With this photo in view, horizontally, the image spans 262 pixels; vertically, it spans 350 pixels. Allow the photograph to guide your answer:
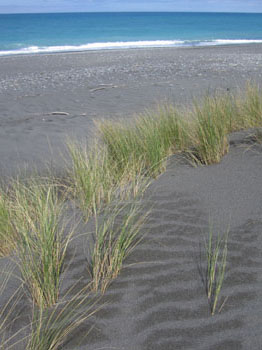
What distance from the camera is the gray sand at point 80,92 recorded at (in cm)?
586

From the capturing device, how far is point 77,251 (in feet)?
8.04

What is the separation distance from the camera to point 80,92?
964cm

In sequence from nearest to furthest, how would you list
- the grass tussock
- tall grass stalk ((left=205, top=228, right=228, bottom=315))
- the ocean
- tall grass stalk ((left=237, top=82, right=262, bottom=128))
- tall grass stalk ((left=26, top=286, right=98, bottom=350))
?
1. tall grass stalk ((left=26, top=286, right=98, bottom=350))
2. tall grass stalk ((left=205, top=228, right=228, bottom=315))
3. the grass tussock
4. tall grass stalk ((left=237, top=82, right=262, bottom=128))
5. the ocean

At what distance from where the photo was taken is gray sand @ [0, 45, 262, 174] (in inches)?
231

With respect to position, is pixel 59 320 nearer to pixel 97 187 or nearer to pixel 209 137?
pixel 97 187

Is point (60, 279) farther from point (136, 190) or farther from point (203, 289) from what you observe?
point (136, 190)

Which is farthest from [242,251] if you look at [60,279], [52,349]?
[52,349]

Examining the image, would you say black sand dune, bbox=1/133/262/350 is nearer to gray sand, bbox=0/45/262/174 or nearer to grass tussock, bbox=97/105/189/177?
grass tussock, bbox=97/105/189/177

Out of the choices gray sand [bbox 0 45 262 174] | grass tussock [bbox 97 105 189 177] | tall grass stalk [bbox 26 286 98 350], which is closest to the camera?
tall grass stalk [bbox 26 286 98 350]

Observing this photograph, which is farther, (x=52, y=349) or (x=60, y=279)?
(x=60, y=279)

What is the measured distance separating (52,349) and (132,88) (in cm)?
859

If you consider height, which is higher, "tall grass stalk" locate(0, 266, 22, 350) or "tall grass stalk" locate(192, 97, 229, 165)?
"tall grass stalk" locate(192, 97, 229, 165)

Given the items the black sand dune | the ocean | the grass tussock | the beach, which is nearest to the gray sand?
the beach

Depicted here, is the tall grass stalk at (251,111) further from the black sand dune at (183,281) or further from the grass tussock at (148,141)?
the black sand dune at (183,281)
